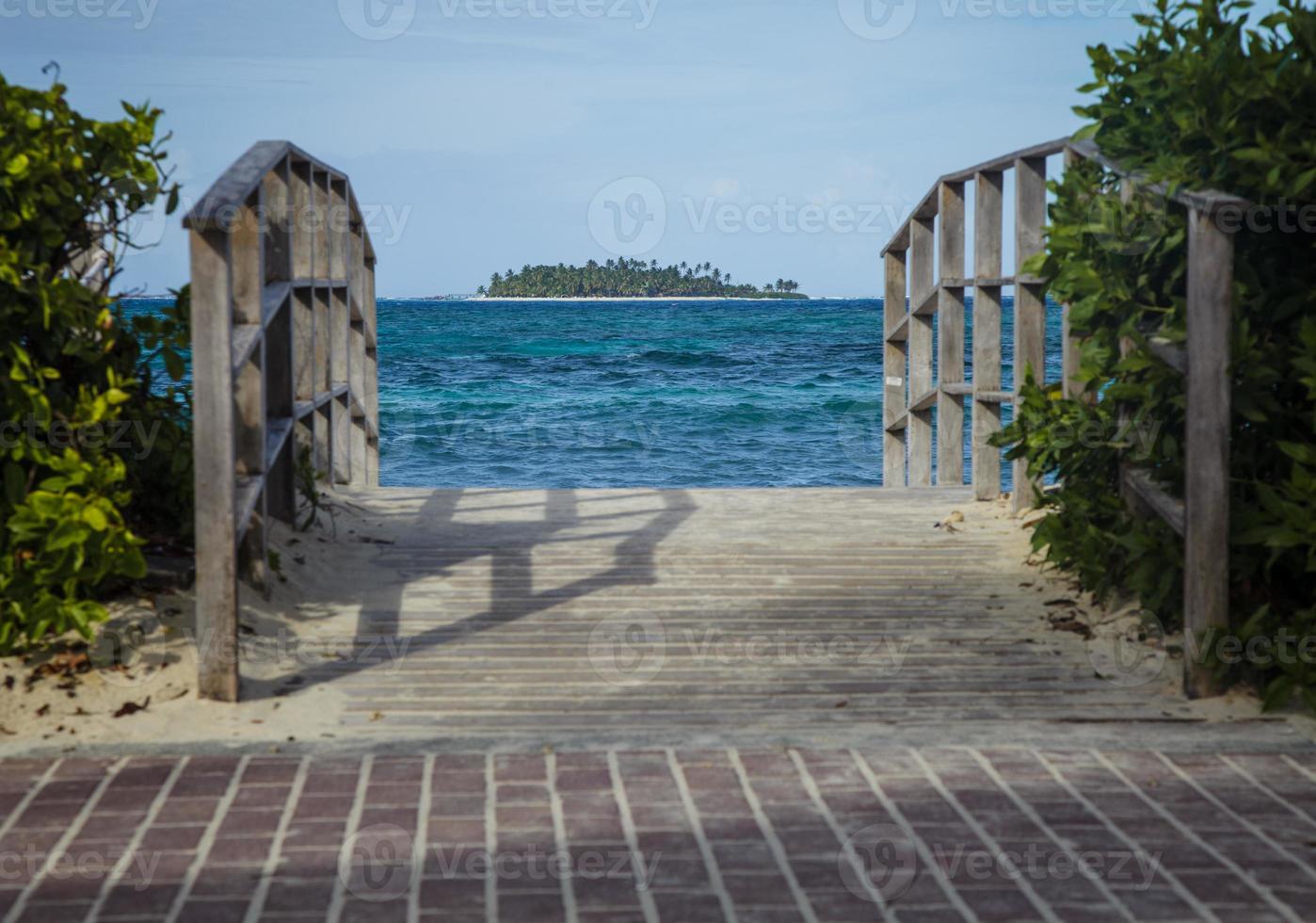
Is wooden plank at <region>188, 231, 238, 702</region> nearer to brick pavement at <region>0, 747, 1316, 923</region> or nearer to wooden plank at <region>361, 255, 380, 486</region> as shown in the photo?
brick pavement at <region>0, 747, 1316, 923</region>

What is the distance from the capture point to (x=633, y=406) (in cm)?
2795

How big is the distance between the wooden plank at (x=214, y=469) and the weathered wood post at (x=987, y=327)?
384 centimetres

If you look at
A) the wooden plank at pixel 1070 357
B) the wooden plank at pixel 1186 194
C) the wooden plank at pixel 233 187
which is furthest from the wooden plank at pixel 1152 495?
the wooden plank at pixel 233 187

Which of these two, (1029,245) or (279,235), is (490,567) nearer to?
(279,235)

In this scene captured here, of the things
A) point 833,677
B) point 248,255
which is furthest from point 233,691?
point 833,677

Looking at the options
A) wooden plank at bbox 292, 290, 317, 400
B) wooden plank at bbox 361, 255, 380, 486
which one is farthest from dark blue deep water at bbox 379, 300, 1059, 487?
wooden plank at bbox 292, 290, 317, 400

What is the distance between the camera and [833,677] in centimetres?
455

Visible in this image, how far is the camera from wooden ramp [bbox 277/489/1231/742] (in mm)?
4207

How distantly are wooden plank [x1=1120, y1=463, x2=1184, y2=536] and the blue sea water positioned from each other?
3419 millimetres

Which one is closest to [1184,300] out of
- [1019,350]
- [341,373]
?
[1019,350]

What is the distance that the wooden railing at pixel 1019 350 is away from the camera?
4.08 m

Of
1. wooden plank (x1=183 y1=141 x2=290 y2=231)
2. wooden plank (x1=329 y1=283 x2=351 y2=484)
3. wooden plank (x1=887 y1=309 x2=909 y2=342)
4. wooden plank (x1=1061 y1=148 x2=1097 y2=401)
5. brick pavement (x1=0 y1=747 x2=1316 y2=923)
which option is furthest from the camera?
wooden plank (x1=887 y1=309 x2=909 y2=342)

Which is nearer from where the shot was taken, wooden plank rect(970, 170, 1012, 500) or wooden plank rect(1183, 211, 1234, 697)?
wooden plank rect(1183, 211, 1234, 697)

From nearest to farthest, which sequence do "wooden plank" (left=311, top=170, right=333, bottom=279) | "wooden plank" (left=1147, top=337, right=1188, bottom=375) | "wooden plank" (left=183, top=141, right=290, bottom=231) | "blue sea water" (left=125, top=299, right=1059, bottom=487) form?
"wooden plank" (left=183, top=141, right=290, bottom=231), "wooden plank" (left=1147, top=337, right=1188, bottom=375), "wooden plank" (left=311, top=170, right=333, bottom=279), "blue sea water" (left=125, top=299, right=1059, bottom=487)
